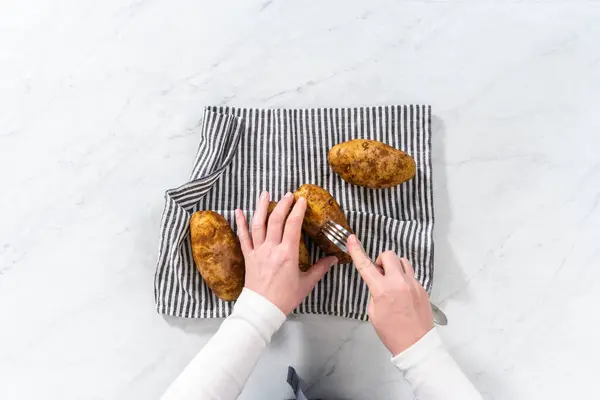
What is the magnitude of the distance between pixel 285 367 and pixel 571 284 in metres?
0.48

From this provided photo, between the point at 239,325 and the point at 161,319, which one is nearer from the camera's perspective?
the point at 239,325

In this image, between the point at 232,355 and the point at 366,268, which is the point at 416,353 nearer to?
the point at 366,268

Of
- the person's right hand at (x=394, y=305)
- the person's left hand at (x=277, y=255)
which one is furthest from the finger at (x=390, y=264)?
the person's left hand at (x=277, y=255)

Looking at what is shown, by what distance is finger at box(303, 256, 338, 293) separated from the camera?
0.74 meters

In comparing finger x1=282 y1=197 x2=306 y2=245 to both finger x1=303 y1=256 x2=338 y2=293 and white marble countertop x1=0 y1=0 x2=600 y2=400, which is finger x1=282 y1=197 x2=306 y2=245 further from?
white marble countertop x1=0 y1=0 x2=600 y2=400

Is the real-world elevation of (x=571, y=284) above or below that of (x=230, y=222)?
below

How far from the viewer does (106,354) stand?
0.82 m

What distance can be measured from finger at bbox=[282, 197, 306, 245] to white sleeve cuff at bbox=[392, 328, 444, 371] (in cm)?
21

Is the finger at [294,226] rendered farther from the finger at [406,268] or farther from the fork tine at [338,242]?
the finger at [406,268]

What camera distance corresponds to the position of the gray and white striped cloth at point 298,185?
0.78 m

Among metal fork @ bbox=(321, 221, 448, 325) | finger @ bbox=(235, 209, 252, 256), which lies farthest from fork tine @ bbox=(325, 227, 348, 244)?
finger @ bbox=(235, 209, 252, 256)

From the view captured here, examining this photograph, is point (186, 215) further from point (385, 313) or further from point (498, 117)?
point (498, 117)
